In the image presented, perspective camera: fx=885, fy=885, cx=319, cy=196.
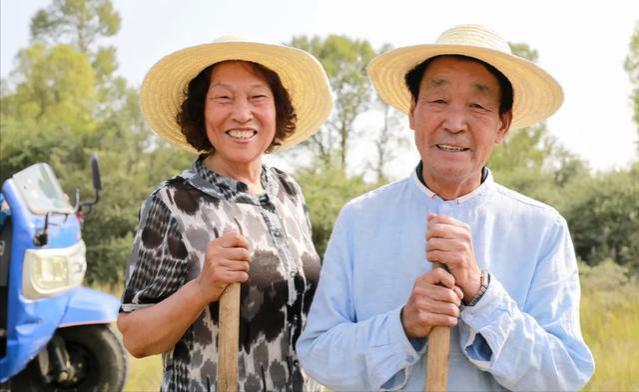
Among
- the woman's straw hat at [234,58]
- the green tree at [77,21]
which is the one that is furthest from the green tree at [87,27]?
the woman's straw hat at [234,58]

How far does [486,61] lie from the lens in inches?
96.8

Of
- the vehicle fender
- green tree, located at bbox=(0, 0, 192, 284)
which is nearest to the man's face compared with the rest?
the vehicle fender

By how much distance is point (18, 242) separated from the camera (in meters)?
5.82

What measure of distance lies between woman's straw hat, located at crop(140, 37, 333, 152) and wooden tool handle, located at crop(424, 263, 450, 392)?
4.25 ft

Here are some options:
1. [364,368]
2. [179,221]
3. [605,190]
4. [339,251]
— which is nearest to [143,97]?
[179,221]

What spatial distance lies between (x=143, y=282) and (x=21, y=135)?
2333cm

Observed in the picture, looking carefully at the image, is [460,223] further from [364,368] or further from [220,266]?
[220,266]

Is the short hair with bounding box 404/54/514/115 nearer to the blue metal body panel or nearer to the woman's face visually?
the woman's face

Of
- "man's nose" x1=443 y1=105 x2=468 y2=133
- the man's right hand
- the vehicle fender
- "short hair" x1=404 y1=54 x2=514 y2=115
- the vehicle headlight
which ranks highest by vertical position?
"short hair" x1=404 y1=54 x2=514 y2=115

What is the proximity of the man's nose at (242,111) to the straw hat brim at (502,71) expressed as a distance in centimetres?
43

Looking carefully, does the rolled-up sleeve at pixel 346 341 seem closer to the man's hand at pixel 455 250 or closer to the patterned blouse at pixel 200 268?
the man's hand at pixel 455 250

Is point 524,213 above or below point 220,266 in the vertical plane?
above

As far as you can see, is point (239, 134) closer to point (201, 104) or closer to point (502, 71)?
point (201, 104)

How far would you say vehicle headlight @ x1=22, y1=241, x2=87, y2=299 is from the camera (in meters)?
5.83
